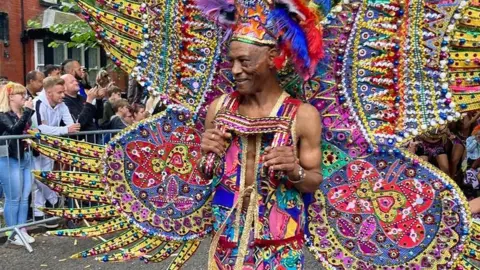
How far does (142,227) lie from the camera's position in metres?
2.50

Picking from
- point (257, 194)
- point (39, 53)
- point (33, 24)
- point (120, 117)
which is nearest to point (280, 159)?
point (257, 194)

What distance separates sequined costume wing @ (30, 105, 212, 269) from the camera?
249 centimetres

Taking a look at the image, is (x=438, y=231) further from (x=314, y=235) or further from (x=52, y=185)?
(x=52, y=185)

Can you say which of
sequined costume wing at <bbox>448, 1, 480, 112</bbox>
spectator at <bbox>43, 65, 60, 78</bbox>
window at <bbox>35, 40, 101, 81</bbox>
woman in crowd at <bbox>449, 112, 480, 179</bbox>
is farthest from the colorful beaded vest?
window at <bbox>35, 40, 101, 81</bbox>

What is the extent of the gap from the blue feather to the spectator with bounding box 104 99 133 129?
4.47 m

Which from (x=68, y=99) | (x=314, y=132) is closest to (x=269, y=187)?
(x=314, y=132)

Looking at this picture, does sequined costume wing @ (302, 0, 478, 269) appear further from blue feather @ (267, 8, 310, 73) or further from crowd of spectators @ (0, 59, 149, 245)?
crowd of spectators @ (0, 59, 149, 245)

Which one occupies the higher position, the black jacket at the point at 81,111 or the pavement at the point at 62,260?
the black jacket at the point at 81,111

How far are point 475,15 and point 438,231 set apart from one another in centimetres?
88

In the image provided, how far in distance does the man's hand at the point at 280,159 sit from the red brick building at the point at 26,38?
13094 mm

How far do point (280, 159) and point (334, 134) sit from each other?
504mm

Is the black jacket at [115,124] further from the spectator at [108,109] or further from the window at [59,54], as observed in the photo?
the window at [59,54]

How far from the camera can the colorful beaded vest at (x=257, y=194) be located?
1994mm

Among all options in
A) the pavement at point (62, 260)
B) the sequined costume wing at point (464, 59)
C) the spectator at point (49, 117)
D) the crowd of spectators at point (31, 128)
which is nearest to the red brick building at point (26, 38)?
the crowd of spectators at point (31, 128)
